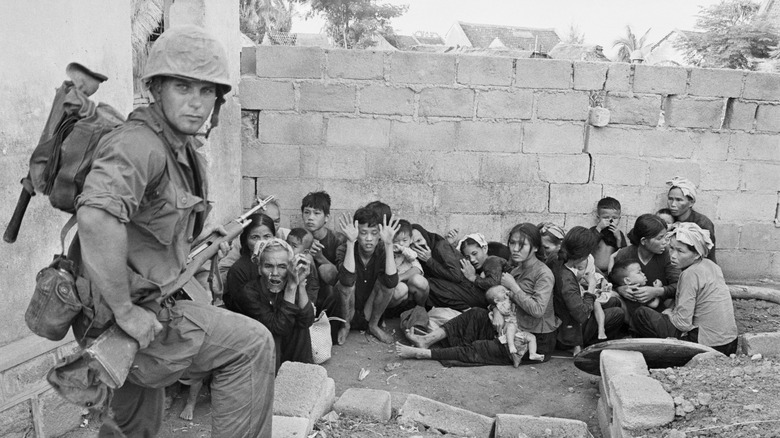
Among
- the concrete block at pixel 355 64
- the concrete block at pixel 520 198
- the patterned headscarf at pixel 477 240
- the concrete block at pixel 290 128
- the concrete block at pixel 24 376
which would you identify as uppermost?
the concrete block at pixel 355 64

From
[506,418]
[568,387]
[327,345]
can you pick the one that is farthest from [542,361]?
[327,345]

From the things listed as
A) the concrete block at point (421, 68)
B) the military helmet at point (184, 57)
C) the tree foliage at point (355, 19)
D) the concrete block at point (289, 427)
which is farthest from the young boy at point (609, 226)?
the tree foliage at point (355, 19)

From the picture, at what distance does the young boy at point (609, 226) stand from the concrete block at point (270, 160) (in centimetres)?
291

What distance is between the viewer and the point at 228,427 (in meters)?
2.67

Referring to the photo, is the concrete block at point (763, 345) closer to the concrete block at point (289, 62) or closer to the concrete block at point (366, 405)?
the concrete block at point (366, 405)

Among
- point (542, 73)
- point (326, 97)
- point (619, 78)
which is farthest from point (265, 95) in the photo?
point (619, 78)

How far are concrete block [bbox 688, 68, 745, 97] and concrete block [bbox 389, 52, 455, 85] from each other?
95.4 inches

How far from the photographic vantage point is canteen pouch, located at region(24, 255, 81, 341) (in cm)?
233

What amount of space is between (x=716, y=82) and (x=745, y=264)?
1.91 metres

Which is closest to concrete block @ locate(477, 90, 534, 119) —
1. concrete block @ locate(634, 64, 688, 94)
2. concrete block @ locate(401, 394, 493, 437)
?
concrete block @ locate(634, 64, 688, 94)

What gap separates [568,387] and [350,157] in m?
2.91

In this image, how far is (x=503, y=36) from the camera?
38000 mm

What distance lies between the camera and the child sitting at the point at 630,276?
573 centimetres

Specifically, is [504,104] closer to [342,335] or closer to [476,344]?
[476,344]
